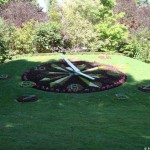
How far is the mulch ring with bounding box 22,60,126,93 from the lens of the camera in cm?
1683

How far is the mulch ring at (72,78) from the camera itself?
16828 millimetres

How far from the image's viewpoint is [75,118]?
12469 millimetres

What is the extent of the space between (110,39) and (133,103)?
10.9 metres

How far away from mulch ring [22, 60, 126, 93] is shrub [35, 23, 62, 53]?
12.4 feet

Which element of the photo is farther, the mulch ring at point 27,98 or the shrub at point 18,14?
the shrub at point 18,14

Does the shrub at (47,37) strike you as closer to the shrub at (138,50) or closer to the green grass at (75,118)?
A: the green grass at (75,118)

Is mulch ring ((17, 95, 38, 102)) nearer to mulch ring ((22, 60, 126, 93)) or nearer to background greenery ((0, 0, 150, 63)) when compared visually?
mulch ring ((22, 60, 126, 93))

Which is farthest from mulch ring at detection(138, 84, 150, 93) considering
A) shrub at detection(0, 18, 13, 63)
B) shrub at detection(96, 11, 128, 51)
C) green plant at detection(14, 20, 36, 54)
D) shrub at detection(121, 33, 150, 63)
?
green plant at detection(14, 20, 36, 54)

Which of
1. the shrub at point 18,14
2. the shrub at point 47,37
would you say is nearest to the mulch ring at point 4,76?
the shrub at point 47,37

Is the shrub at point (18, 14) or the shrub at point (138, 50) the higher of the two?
the shrub at point (18, 14)

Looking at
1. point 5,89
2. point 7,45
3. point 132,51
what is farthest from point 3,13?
point 5,89

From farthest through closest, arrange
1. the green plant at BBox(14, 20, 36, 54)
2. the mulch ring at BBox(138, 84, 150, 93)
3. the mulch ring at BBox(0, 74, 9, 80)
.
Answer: the green plant at BBox(14, 20, 36, 54)
the mulch ring at BBox(0, 74, 9, 80)
the mulch ring at BBox(138, 84, 150, 93)

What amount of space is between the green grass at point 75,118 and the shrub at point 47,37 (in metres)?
3.79

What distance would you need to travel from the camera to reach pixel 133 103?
15.1 meters
